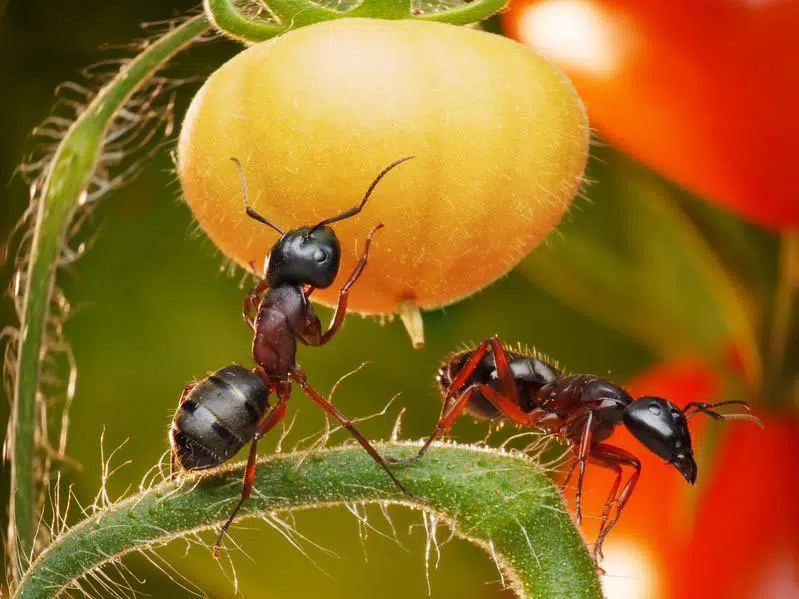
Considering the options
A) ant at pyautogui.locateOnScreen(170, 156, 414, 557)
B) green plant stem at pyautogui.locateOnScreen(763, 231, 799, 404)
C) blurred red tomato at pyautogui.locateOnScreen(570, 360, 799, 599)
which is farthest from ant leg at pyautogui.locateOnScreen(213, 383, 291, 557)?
green plant stem at pyautogui.locateOnScreen(763, 231, 799, 404)

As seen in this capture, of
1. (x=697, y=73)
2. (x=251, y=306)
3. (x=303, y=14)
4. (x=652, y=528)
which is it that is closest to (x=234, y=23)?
(x=303, y=14)

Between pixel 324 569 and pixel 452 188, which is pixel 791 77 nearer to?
pixel 452 188

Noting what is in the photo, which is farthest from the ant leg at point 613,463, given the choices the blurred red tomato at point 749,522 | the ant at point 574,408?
the blurred red tomato at point 749,522

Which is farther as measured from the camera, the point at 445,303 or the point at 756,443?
the point at 756,443

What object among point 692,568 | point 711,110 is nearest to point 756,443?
point 692,568

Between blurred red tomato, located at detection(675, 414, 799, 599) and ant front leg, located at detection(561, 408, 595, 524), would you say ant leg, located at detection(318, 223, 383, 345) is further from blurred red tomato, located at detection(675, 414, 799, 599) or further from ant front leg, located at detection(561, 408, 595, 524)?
blurred red tomato, located at detection(675, 414, 799, 599)

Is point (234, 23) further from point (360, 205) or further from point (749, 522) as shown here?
point (749, 522)

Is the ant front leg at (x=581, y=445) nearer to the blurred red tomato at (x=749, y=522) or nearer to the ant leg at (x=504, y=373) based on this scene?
the ant leg at (x=504, y=373)
